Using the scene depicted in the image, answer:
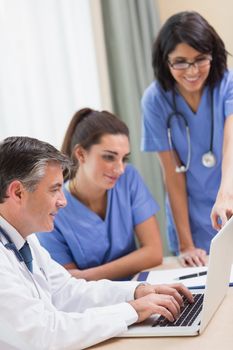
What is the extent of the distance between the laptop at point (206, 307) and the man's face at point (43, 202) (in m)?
0.36

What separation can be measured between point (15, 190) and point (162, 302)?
0.46 metres

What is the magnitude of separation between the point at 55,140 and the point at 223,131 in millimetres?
926

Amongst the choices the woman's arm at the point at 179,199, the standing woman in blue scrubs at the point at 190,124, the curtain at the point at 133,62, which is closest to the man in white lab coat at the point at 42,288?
the standing woman in blue scrubs at the point at 190,124

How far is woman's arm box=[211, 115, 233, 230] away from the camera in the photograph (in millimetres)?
1701

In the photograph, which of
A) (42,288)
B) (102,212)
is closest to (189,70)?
(102,212)

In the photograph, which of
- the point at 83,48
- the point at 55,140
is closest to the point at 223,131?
the point at 55,140

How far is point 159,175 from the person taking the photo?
3053 millimetres

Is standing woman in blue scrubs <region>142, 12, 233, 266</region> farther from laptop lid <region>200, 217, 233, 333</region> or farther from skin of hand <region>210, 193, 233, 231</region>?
laptop lid <region>200, 217, 233, 333</region>

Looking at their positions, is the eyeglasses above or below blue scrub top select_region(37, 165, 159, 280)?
above

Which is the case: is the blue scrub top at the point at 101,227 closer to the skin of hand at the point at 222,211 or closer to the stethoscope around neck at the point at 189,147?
the stethoscope around neck at the point at 189,147

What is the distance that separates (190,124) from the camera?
7.07 feet

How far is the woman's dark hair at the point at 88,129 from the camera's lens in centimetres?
203

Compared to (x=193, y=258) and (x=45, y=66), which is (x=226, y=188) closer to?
(x=193, y=258)

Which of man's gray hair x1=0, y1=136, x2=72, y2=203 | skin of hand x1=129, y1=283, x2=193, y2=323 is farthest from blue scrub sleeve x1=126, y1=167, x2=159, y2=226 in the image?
man's gray hair x1=0, y1=136, x2=72, y2=203
